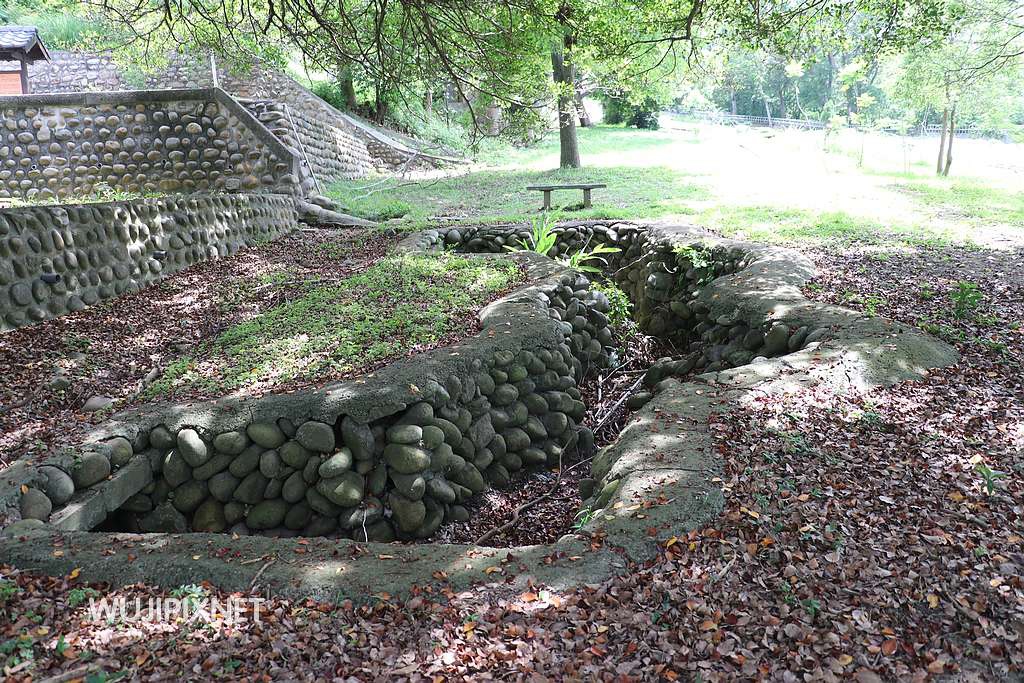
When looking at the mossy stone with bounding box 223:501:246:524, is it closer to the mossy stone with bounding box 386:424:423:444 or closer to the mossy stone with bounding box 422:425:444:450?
the mossy stone with bounding box 386:424:423:444

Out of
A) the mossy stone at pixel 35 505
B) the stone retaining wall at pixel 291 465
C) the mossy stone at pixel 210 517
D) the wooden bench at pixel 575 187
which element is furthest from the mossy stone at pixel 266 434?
the wooden bench at pixel 575 187

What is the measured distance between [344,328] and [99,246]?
2.74 metres

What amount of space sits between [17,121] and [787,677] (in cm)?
1299

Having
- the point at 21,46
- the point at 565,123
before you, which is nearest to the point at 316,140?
the point at 565,123

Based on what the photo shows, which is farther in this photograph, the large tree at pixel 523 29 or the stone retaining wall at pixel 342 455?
the large tree at pixel 523 29

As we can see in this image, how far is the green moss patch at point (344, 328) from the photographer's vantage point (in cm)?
449

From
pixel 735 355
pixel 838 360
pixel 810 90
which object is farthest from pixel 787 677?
pixel 810 90

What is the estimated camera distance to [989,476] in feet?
9.89

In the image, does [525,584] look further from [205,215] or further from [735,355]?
[205,215]

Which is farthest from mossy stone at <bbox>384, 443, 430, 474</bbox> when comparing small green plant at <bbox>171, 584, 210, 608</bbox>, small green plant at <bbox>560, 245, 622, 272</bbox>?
small green plant at <bbox>560, 245, 622, 272</bbox>

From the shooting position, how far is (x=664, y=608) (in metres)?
2.35

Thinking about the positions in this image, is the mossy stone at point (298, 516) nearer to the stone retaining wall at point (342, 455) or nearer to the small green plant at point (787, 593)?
the stone retaining wall at point (342, 455)

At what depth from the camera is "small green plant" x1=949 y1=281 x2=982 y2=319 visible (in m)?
5.27

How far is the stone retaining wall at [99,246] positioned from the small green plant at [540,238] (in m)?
3.56
